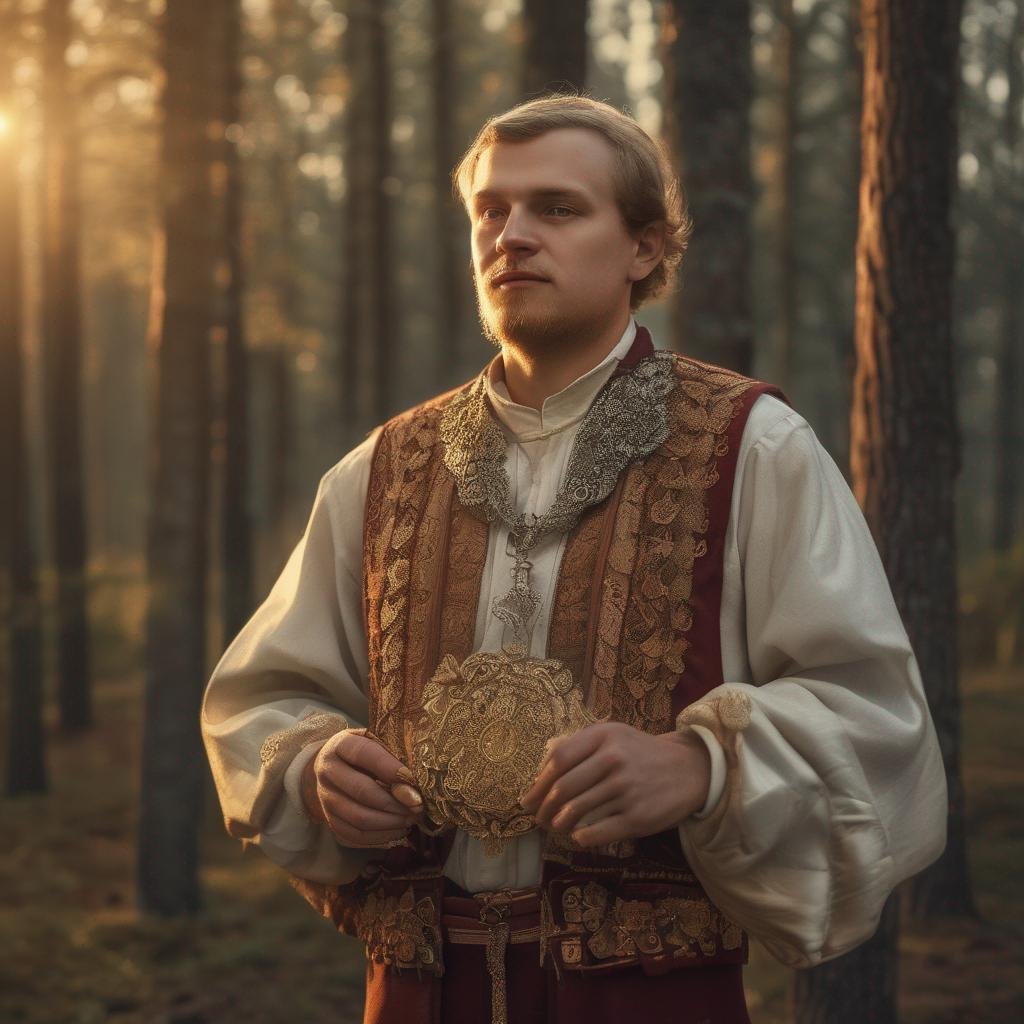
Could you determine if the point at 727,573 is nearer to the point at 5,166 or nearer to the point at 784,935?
the point at 784,935

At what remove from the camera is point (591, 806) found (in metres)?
2.34

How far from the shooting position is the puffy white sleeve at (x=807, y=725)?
2455 mm

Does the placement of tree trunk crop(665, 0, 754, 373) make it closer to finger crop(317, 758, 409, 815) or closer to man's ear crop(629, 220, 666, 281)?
man's ear crop(629, 220, 666, 281)

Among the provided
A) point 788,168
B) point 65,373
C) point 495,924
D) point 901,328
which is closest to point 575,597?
point 495,924

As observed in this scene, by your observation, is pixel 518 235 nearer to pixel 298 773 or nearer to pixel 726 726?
pixel 726 726

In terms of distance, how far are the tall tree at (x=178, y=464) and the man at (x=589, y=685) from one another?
6.05 m

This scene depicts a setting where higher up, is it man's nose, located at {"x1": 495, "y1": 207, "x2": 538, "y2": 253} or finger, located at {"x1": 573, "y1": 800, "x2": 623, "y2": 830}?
man's nose, located at {"x1": 495, "y1": 207, "x2": 538, "y2": 253}

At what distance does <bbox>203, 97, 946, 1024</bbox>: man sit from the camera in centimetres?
250

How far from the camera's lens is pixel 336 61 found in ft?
60.8

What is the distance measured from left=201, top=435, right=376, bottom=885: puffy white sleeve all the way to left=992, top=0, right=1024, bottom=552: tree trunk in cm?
2040

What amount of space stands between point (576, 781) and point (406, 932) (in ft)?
2.21

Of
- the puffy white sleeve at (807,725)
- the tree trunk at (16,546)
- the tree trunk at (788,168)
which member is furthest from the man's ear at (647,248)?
the tree trunk at (788,168)

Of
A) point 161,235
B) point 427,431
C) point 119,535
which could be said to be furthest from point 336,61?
point 119,535

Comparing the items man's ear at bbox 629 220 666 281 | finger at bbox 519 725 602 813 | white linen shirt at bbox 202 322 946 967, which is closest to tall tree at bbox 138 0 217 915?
white linen shirt at bbox 202 322 946 967
